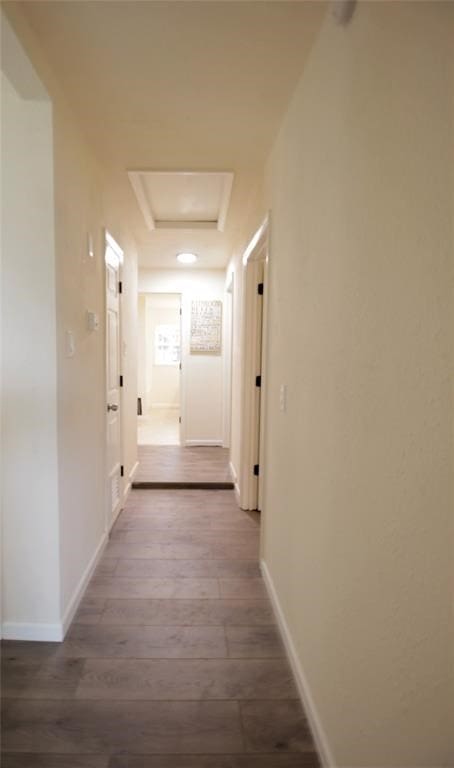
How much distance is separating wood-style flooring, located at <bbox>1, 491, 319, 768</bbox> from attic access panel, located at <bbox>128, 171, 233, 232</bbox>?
2.42m

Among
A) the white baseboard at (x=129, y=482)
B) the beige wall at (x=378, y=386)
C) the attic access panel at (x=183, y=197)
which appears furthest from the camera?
the white baseboard at (x=129, y=482)

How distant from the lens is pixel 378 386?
92cm

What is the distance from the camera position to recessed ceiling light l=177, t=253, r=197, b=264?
4.50m

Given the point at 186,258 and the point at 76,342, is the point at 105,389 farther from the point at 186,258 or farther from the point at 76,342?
the point at 186,258

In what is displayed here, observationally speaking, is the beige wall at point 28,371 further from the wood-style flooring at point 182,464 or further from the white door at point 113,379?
the wood-style flooring at point 182,464

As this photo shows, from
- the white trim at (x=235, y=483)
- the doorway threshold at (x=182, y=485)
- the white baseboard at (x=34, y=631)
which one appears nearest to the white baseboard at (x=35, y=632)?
the white baseboard at (x=34, y=631)

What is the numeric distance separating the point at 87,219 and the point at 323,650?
2.26 meters

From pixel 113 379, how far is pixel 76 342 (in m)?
1.02

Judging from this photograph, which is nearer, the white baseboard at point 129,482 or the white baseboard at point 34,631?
the white baseboard at point 34,631

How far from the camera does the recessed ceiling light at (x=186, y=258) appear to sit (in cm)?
450

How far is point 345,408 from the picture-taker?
1.12 meters

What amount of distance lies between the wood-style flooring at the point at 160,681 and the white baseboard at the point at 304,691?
1.4 inches

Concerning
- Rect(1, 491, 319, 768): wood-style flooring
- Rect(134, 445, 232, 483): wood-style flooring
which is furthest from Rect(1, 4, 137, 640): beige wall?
Rect(134, 445, 232, 483): wood-style flooring

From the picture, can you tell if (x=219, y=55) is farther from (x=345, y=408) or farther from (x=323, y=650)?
(x=323, y=650)
